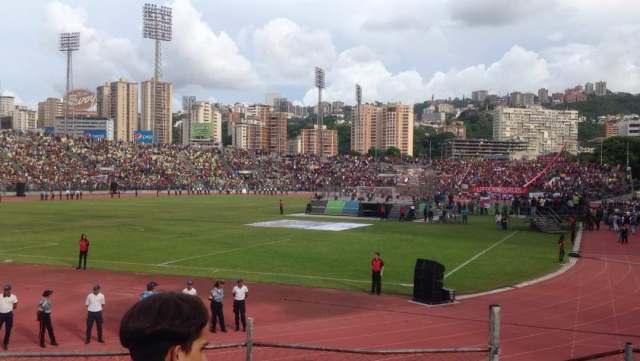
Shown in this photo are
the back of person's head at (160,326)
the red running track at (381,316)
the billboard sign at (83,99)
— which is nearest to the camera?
the back of person's head at (160,326)

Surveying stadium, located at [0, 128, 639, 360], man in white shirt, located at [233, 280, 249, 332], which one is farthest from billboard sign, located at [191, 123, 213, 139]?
man in white shirt, located at [233, 280, 249, 332]

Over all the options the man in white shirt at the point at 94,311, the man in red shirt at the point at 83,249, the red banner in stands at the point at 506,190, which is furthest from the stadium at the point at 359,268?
the man in red shirt at the point at 83,249

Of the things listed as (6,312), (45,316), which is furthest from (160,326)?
(6,312)

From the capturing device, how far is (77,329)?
1506 centimetres

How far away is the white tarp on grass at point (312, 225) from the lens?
129ft

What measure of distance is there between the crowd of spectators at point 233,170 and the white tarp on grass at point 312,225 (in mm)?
13958

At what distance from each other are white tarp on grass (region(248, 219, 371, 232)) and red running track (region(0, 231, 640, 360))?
705 inches

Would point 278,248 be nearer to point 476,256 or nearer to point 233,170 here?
point 476,256

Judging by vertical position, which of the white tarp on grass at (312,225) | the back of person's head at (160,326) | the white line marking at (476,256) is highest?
the back of person's head at (160,326)

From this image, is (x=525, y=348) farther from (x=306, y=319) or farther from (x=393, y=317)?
(x=306, y=319)

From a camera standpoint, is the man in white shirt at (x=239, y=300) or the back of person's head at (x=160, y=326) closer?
the back of person's head at (x=160, y=326)

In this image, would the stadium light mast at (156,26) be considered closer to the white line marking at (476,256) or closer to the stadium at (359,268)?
the stadium at (359,268)

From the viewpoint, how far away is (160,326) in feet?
7.82

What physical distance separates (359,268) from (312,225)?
16.7 metres
